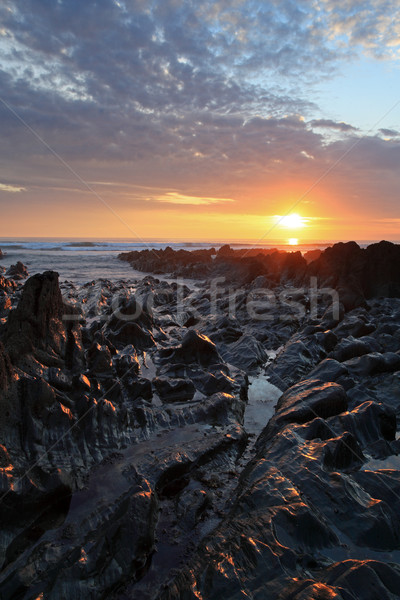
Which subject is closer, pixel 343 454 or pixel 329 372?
pixel 343 454

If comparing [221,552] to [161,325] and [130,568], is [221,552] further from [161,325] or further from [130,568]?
[161,325]

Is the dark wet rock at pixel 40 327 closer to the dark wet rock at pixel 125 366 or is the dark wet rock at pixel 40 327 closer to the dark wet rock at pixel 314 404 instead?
the dark wet rock at pixel 125 366

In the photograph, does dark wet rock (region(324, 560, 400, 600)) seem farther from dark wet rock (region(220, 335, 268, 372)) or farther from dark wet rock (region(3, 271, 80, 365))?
dark wet rock (region(220, 335, 268, 372))

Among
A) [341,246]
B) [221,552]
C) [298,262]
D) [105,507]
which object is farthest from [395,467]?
[298,262]

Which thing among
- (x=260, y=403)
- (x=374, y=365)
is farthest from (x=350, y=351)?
(x=260, y=403)

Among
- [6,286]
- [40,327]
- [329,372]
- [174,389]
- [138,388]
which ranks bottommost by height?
[174,389]

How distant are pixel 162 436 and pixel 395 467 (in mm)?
3593

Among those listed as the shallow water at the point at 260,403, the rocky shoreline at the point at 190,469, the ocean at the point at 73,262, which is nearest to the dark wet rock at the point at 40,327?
the rocky shoreline at the point at 190,469

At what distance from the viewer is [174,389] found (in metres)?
7.59

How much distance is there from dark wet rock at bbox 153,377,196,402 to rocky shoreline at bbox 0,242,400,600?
0.03 metres

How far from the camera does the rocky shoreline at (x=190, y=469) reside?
124 inches

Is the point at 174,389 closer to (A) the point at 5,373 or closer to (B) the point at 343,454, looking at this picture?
(A) the point at 5,373

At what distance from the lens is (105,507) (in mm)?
4148

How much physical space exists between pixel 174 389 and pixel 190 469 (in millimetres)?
2652
